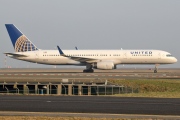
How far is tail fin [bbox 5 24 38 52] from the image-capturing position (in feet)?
252

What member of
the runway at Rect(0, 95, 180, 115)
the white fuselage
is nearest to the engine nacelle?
the white fuselage

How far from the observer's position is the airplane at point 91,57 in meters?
71.1

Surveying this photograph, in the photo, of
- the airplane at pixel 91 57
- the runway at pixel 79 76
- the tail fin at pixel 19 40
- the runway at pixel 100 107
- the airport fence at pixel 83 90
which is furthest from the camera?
the tail fin at pixel 19 40

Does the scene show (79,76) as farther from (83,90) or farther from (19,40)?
(19,40)

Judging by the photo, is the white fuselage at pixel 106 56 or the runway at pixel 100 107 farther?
the white fuselage at pixel 106 56

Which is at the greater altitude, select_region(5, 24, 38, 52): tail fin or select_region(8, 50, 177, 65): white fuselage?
select_region(5, 24, 38, 52): tail fin

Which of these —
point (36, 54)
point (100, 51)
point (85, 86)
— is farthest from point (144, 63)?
point (85, 86)

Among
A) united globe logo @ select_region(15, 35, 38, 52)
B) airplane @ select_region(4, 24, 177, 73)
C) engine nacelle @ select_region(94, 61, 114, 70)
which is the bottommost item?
engine nacelle @ select_region(94, 61, 114, 70)

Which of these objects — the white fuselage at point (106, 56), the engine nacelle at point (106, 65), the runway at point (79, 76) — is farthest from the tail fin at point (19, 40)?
Result: the engine nacelle at point (106, 65)

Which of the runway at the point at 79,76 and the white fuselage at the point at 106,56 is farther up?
the white fuselage at the point at 106,56

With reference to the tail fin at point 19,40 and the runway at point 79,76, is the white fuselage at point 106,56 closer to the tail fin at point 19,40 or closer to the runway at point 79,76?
the tail fin at point 19,40

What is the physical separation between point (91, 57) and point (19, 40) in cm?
1373

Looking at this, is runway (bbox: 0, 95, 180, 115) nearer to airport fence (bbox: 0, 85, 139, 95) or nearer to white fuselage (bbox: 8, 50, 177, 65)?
airport fence (bbox: 0, 85, 139, 95)

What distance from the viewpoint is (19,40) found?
78000 millimetres
